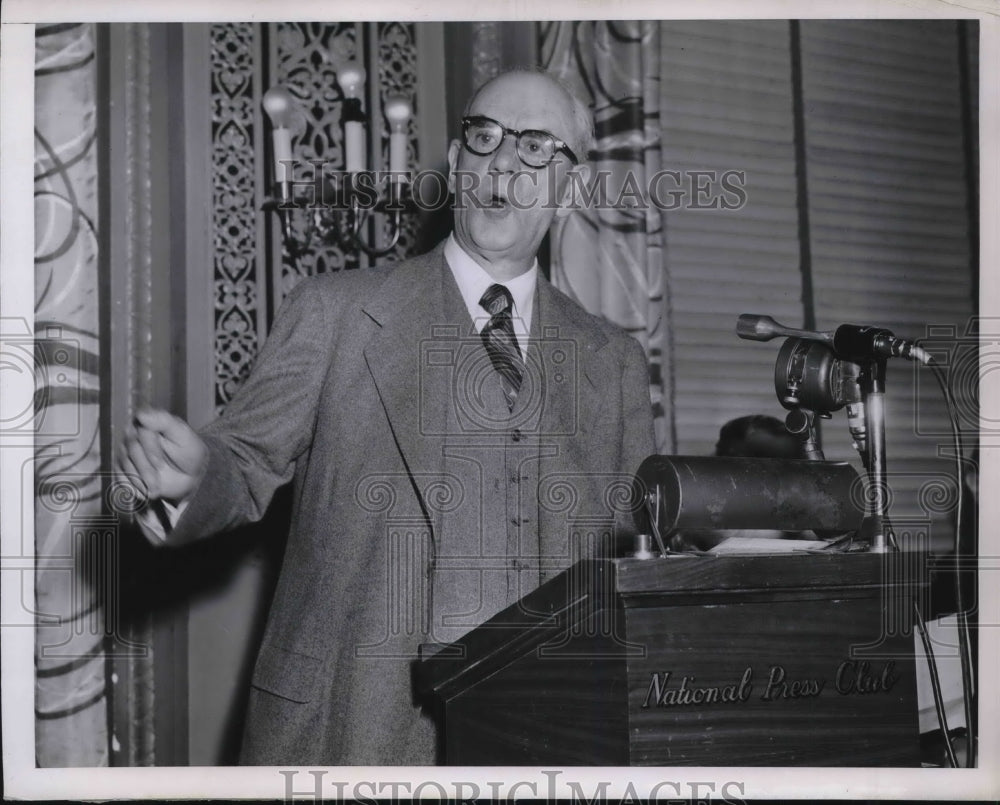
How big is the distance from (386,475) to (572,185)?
28.3 inches

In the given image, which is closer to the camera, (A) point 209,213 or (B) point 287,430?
(B) point 287,430

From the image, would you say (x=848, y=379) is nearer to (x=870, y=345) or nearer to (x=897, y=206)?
(x=870, y=345)

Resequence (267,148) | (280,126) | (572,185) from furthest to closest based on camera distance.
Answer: (267,148)
(280,126)
(572,185)

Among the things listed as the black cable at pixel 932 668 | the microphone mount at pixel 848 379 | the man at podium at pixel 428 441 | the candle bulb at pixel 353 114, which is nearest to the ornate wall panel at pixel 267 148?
the candle bulb at pixel 353 114

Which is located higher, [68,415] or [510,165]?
[510,165]

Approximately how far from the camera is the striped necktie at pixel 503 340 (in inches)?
84.0

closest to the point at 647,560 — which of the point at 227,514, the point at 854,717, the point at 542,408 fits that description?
the point at 854,717

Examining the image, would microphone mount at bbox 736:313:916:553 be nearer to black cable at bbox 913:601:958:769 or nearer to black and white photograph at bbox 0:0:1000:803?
black and white photograph at bbox 0:0:1000:803

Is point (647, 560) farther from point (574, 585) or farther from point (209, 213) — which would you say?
point (209, 213)

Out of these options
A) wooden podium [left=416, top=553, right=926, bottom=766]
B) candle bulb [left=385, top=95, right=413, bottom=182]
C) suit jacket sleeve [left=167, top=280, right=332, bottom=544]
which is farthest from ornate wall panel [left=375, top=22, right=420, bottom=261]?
wooden podium [left=416, top=553, right=926, bottom=766]

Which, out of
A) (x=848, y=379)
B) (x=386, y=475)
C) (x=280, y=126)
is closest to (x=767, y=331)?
(x=848, y=379)

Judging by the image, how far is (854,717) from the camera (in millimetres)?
1384

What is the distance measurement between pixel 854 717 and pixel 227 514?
918mm

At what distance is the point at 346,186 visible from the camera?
8.82 ft
